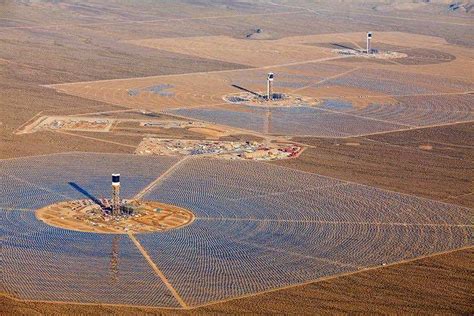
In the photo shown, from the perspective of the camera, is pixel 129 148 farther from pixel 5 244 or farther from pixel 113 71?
pixel 113 71

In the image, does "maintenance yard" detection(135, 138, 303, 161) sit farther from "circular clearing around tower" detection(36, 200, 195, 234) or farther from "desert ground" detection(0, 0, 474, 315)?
"circular clearing around tower" detection(36, 200, 195, 234)

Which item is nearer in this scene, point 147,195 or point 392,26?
point 147,195

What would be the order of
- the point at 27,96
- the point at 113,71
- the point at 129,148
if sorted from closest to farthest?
the point at 129,148, the point at 27,96, the point at 113,71

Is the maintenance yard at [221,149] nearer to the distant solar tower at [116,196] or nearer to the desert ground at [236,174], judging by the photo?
the desert ground at [236,174]

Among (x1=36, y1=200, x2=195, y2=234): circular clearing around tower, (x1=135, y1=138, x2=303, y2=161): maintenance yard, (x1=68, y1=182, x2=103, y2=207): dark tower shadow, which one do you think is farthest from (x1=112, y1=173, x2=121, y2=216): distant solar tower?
(x1=135, y1=138, x2=303, y2=161): maintenance yard

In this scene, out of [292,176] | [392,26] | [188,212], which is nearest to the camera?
[188,212]

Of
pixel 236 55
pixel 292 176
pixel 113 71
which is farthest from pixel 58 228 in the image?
pixel 236 55

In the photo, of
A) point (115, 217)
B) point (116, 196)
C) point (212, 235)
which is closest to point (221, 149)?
point (116, 196)
